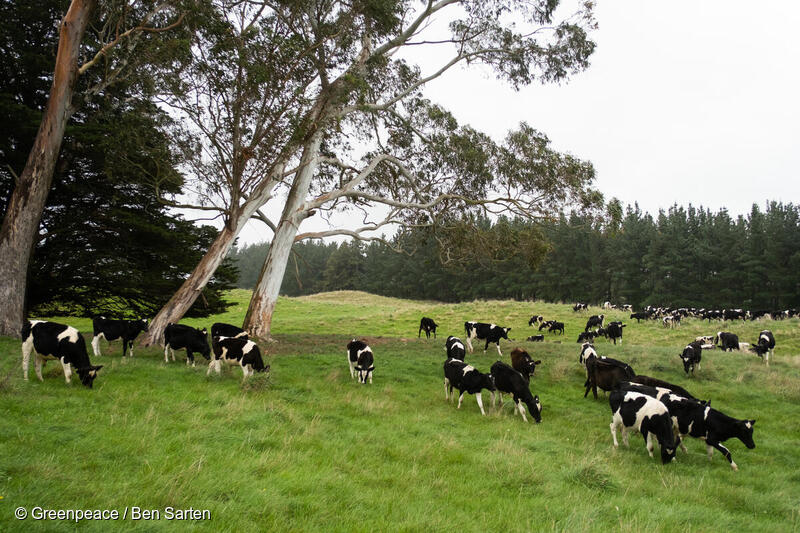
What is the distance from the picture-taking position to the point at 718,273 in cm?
5375

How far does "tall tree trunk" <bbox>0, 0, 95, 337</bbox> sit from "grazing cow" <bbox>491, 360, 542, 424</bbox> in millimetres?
13175

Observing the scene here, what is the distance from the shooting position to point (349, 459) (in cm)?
588

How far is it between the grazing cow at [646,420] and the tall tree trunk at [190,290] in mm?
12672

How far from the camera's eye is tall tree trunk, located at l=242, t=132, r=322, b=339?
16.8m

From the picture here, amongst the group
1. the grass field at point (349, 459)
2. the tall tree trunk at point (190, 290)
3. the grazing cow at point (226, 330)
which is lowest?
the grass field at point (349, 459)

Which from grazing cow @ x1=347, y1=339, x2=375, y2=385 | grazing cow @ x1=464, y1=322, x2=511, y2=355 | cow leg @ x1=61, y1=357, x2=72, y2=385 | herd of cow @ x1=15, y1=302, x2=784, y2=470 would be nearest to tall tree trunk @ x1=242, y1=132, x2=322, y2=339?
herd of cow @ x1=15, y1=302, x2=784, y2=470

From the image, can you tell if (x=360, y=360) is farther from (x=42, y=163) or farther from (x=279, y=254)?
(x=42, y=163)

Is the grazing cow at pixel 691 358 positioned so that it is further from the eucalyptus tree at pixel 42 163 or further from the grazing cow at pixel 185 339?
the eucalyptus tree at pixel 42 163

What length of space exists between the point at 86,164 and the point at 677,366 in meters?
22.3

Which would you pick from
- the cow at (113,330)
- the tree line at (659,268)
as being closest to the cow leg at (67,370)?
the cow at (113,330)

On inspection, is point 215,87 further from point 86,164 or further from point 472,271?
point 472,271

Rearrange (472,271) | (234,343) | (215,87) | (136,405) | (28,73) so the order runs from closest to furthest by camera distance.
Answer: (136,405) → (234,343) → (215,87) → (28,73) → (472,271)

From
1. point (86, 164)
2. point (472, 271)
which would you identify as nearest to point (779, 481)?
point (86, 164)

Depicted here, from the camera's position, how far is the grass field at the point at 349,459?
4.21 meters
